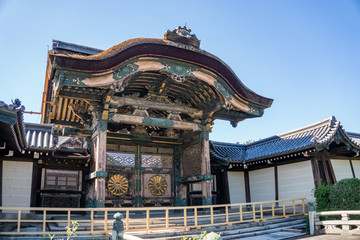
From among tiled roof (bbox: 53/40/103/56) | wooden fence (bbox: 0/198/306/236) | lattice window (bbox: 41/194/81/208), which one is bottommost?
wooden fence (bbox: 0/198/306/236)

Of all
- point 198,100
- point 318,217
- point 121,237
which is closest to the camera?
point 121,237

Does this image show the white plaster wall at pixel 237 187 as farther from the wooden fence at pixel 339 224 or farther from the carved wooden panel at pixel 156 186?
the wooden fence at pixel 339 224

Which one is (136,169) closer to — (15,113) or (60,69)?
(60,69)

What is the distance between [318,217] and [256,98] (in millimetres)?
5331

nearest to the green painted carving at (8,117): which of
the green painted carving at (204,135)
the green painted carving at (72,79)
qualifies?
the green painted carving at (72,79)

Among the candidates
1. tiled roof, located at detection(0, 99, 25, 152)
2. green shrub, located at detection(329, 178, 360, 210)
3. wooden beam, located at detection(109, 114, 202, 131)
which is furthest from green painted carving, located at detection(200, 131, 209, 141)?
tiled roof, located at detection(0, 99, 25, 152)

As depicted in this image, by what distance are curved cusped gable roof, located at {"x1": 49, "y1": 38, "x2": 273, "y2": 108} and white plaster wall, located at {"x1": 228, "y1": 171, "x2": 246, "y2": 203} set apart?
6.46 metres

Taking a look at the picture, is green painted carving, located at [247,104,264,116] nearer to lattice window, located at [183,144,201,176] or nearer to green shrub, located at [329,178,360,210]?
lattice window, located at [183,144,201,176]

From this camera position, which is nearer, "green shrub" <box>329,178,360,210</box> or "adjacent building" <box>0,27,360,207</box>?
"adjacent building" <box>0,27,360,207</box>

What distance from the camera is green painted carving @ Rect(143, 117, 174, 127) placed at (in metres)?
12.7

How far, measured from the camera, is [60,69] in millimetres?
10117

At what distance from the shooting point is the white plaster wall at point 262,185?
669 inches

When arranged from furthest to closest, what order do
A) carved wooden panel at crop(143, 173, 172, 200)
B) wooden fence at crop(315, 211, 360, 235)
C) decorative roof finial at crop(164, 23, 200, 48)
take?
carved wooden panel at crop(143, 173, 172, 200) < decorative roof finial at crop(164, 23, 200, 48) < wooden fence at crop(315, 211, 360, 235)

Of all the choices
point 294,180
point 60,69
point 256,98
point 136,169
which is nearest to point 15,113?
point 60,69
